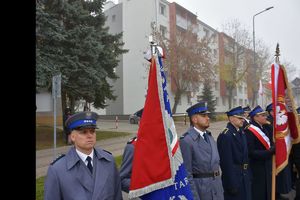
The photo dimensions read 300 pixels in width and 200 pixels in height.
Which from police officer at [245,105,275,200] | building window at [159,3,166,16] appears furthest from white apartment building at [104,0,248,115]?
police officer at [245,105,275,200]

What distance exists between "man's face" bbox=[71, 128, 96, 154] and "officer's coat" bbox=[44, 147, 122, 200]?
0.08 meters

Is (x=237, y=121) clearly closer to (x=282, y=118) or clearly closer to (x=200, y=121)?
(x=282, y=118)

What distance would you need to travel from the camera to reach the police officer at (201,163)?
4336mm

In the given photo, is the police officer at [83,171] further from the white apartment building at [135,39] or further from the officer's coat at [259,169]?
the white apartment building at [135,39]

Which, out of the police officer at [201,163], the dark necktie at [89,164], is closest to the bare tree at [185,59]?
the police officer at [201,163]

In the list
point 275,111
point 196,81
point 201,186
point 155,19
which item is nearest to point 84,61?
point 275,111

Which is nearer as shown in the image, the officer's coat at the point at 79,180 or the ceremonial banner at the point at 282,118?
the officer's coat at the point at 79,180

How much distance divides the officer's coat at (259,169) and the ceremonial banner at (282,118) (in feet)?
0.85

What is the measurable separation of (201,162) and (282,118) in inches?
93.2

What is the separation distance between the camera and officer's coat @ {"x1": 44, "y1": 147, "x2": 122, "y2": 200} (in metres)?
2.98

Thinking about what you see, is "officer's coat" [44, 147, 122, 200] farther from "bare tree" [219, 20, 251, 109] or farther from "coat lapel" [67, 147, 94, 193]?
"bare tree" [219, 20, 251, 109]

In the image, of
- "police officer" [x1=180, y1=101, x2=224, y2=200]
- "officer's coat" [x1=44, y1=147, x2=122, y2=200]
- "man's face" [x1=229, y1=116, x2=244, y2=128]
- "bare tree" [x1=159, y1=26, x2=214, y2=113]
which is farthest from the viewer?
"bare tree" [x1=159, y1=26, x2=214, y2=113]
